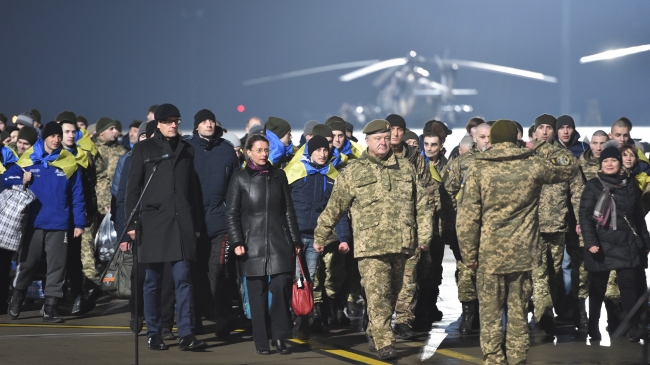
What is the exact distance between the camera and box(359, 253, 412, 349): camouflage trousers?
695 centimetres

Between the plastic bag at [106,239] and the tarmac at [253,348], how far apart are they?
1116 millimetres

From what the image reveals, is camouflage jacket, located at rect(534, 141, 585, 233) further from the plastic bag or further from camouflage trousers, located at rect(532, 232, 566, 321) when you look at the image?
the plastic bag

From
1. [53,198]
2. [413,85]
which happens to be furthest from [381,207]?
[413,85]

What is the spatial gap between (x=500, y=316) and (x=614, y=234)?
1927 millimetres

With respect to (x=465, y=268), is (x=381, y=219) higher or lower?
higher

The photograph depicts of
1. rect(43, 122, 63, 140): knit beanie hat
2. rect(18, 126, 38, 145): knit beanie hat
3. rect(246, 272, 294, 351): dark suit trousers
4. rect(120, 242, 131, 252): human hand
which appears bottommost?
rect(246, 272, 294, 351): dark suit trousers

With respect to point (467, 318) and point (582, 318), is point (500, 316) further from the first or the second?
point (582, 318)

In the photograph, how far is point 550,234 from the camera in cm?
877

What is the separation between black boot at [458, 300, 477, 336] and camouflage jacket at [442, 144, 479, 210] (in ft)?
3.14

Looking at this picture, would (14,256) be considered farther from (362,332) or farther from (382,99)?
(382,99)

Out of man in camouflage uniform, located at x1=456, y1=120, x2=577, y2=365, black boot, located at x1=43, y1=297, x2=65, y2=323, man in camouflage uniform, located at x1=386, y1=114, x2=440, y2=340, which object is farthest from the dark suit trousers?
black boot, located at x1=43, y1=297, x2=65, y2=323

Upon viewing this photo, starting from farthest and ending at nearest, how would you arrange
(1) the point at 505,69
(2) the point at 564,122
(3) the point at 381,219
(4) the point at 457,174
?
(1) the point at 505,69, (2) the point at 564,122, (4) the point at 457,174, (3) the point at 381,219

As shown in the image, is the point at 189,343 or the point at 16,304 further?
the point at 16,304

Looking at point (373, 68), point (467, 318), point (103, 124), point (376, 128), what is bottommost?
point (467, 318)
